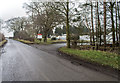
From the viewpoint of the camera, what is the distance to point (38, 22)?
21828 mm

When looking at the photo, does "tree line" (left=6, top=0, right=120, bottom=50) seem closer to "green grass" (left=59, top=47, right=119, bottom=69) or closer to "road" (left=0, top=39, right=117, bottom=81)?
"green grass" (left=59, top=47, right=119, bottom=69)

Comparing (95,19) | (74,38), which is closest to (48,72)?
(74,38)

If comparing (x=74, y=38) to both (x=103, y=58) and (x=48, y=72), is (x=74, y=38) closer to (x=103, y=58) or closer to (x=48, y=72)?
(x=103, y=58)

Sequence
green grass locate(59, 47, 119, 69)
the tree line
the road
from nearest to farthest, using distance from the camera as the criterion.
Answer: the road
green grass locate(59, 47, 119, 69)
the tree line

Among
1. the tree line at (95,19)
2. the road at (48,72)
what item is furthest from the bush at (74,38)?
the road at (48,72)

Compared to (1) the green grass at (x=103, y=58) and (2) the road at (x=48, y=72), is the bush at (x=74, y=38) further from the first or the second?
(2) the road at (x=48, y=72)

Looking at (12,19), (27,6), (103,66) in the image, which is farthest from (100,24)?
(12,19)

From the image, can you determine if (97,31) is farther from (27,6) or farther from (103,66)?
(27,6)

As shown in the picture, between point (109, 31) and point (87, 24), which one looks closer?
point (109, 31)

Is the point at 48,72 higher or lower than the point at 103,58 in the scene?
lower

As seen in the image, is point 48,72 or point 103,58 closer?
point 48,72

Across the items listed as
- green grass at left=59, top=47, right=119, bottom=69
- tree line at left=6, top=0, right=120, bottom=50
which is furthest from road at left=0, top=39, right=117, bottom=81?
tree line at left=6, top=0, right=120, bottom=50

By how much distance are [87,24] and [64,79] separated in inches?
483

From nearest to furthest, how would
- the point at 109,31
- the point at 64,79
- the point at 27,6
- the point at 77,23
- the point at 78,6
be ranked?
the point at 64,79
the point at 109,31
the point at 78,6
the point at 77,23
the point at 27,6
